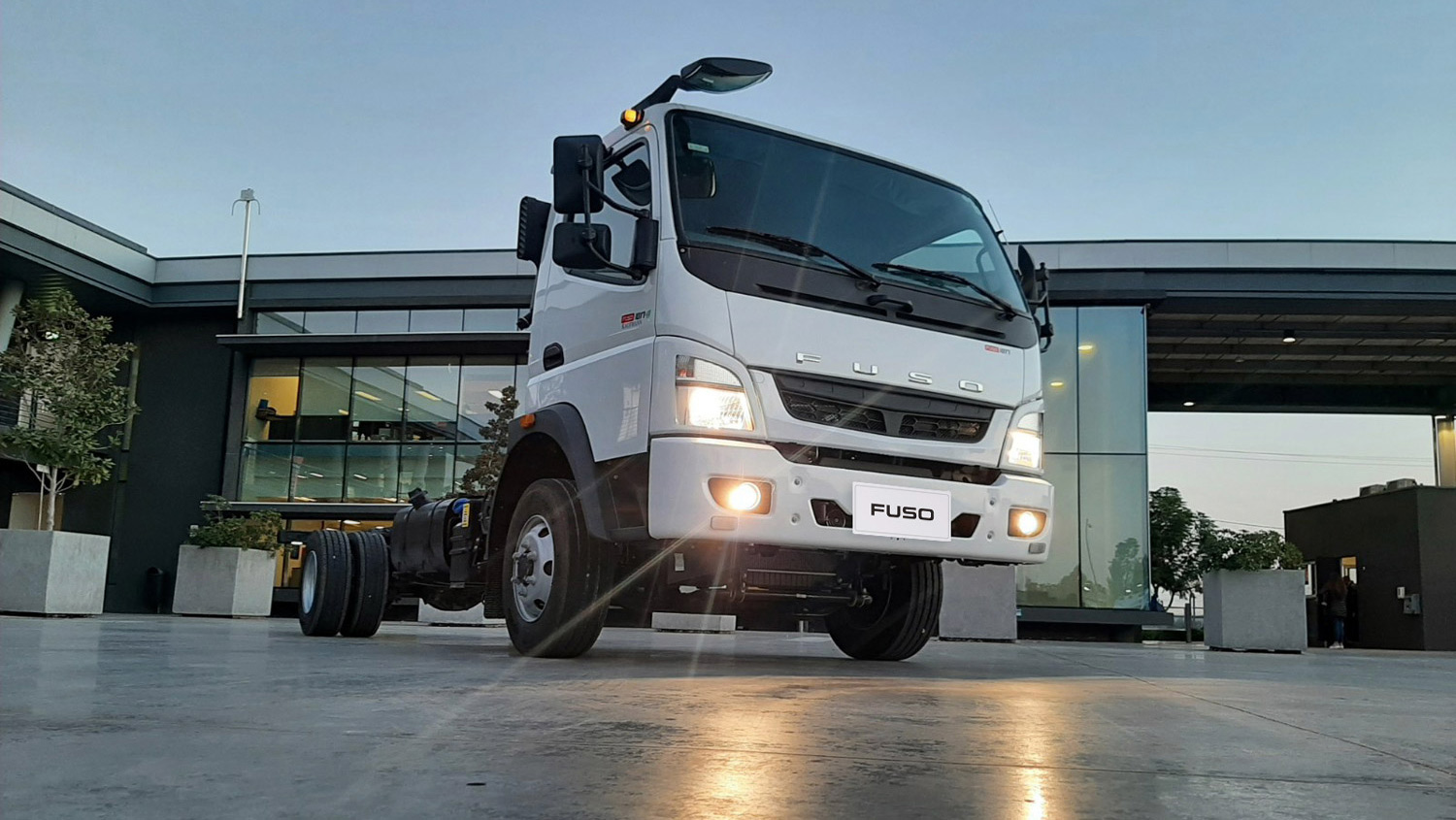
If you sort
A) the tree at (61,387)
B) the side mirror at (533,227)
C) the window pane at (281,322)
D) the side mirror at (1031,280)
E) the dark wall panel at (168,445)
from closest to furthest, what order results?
the side mirror at (1031,280)
the side mirror at (533,227)
the tree at (61,387)
the dark wall panel at (168,445)
the window pane at (281,322)

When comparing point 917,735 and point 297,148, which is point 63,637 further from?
point 297,148

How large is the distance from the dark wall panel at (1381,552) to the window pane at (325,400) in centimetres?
2303

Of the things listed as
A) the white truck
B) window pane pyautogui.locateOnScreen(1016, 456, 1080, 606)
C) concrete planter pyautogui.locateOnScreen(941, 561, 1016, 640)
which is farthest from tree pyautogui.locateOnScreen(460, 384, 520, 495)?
the white truck

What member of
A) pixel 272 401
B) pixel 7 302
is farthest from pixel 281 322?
pixel 7 302

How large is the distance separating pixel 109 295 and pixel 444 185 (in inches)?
Result: 342

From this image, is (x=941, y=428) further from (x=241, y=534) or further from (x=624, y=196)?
(x=241, y=534)

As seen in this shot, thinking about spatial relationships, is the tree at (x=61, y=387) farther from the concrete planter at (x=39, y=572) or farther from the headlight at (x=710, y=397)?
the headlight at (x=710, y=397)

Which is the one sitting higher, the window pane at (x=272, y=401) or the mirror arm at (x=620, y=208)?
the window pane at (x=272, y=401)

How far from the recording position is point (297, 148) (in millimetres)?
19562

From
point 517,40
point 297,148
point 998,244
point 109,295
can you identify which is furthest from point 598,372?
point 109,295

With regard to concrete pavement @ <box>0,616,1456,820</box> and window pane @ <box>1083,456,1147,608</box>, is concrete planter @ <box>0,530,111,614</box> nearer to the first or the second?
concrete pavement @ <box>0,616,1456,820</box>

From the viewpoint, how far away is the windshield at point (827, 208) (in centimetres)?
521

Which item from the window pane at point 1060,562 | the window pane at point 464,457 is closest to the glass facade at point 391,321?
the window pane at point 464,457

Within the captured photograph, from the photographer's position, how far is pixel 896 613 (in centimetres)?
663
